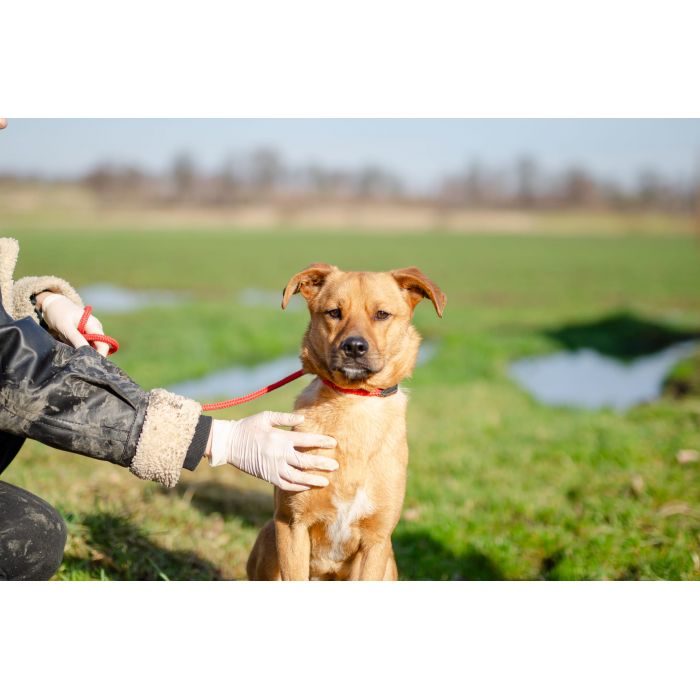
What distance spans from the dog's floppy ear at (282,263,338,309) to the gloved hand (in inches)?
35.1

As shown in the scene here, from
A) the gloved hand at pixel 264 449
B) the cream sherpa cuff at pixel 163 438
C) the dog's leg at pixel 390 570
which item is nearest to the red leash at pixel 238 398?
the gloved hand at pixel 264 449

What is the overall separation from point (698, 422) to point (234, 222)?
2405 inches

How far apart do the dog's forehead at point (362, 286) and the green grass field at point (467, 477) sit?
5.70 feet

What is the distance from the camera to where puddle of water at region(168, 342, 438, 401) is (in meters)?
11.7

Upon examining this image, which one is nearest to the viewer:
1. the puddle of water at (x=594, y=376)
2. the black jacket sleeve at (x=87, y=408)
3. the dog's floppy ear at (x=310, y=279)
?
the black jacket sleeve at (x=87, y=408)

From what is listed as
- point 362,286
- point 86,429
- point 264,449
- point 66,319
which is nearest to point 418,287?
point 362,286

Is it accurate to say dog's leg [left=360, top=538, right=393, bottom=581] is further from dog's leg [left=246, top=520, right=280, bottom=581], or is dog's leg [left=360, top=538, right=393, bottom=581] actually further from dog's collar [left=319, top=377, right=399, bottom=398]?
dog's collar [left=319, top=377, right=399, bottom=398]

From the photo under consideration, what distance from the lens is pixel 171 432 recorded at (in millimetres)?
2982

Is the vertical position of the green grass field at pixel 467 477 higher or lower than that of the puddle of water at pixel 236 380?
higher

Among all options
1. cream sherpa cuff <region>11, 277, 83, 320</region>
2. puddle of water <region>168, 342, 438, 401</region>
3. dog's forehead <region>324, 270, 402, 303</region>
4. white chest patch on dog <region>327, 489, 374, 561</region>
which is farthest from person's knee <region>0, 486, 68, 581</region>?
puddle of water <region>168, 342, 438, 401</region>

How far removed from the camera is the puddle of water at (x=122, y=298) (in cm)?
1961

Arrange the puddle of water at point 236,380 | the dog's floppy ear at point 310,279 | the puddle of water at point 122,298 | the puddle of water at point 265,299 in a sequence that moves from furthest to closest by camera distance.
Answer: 1. the puddle of water at point 265,299
2. the puddle of water at point 122,298
3. the puddle of water at point 236,380
4. the dog's floppy ear at point 310,279

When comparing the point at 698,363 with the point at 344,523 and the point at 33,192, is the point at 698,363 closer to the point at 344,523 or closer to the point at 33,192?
the point at 344,523

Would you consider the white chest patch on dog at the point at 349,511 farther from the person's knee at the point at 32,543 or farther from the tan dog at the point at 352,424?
the person's knee at the point at 32,543
